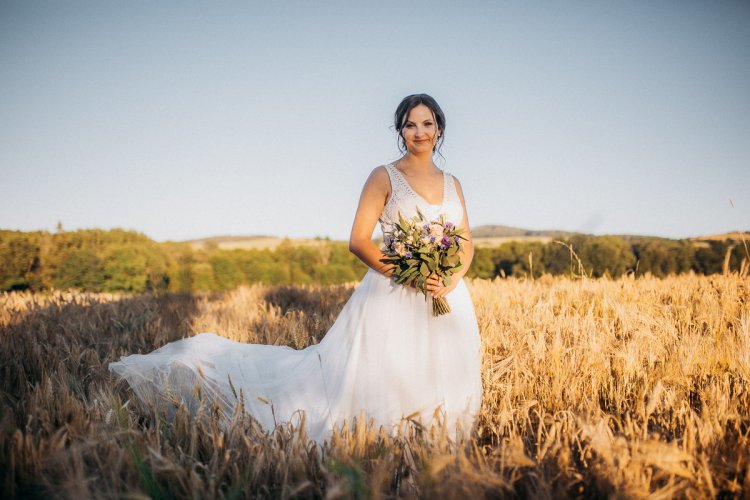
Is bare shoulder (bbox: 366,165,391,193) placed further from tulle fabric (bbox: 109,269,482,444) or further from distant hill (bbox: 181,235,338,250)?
distant hill (bbox: 181,235,338,250)

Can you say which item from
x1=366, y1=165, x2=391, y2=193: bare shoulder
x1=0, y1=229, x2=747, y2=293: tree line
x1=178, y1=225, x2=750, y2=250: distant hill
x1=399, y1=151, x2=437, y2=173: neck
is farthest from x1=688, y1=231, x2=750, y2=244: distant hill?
x1=178, y1=225, x2=750, y2=250: distant hill

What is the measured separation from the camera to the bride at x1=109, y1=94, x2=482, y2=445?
2.79 m

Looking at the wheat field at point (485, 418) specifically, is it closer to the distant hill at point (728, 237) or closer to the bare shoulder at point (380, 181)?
the distant hill at point (728, 237)

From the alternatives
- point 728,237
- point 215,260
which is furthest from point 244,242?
point 728,237

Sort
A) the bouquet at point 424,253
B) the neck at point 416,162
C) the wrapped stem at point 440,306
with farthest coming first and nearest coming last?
the neck at point 416,162, the wrapped stem at point 440,306, the bouquet at point 424,253

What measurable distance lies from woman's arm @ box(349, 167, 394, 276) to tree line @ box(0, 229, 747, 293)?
3165 cm

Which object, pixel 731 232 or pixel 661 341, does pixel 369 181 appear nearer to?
pixel 661 341

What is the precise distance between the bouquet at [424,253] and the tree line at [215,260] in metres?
32.0

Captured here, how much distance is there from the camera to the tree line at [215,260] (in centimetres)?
4394

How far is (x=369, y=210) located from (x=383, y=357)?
1.08 m

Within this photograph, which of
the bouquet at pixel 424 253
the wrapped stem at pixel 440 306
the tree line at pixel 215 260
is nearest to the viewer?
the bouquet at pixel 424 253

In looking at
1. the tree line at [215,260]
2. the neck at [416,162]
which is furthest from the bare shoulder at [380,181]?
the tree line at [215,260]

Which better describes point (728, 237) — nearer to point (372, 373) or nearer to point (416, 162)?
point (416, 162)

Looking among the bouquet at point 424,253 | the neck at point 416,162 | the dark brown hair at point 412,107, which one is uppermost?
the dark brown hair at point 412,107
